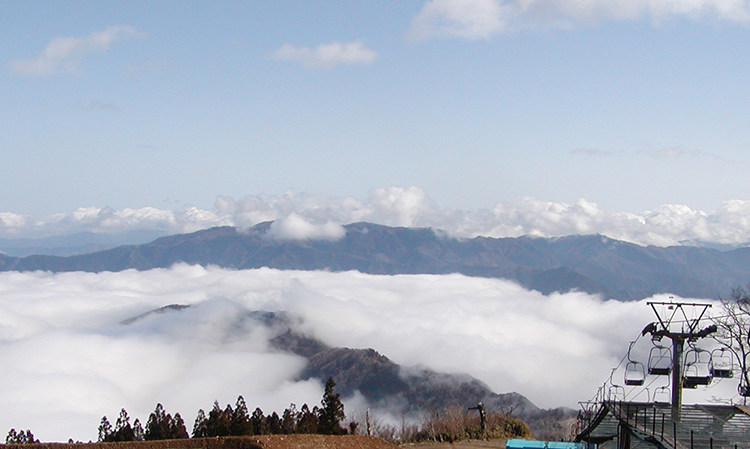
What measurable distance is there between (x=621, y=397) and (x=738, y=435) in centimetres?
778

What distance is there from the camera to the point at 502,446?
42.5m

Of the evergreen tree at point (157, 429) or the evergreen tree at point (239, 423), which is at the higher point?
the evergreen tree at point (239, 423)

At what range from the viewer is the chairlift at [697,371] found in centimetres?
2959

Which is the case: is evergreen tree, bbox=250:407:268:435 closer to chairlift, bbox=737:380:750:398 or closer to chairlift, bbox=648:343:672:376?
chairlift, bbox=648:343:672:376

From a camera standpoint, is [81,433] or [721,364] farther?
[81,433]

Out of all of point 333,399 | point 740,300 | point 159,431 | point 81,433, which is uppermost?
point 740,300

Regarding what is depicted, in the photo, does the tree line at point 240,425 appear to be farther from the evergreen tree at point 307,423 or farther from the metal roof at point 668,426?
the metal roof at point 668,426

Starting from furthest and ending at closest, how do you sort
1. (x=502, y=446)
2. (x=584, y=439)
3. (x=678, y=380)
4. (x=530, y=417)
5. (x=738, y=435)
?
(x=530, y=417) < (x=502, y=446) < (x=584, y=439) < (x=678, y=380) < (x=738, y=435)

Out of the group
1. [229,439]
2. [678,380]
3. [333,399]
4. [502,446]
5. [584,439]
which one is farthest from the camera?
[333,399]

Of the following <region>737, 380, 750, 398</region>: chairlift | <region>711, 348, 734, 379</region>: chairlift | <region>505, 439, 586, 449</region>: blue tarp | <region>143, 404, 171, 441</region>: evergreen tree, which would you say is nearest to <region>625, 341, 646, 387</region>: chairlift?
<region>711, 348, 734, 379</region>: chairlift

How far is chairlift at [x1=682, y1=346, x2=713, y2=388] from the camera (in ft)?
97.1

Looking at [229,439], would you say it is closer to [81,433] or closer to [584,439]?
[584,439]

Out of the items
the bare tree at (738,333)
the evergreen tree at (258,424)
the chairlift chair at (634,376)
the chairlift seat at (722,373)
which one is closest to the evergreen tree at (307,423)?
the evergreen tree at (258,424)

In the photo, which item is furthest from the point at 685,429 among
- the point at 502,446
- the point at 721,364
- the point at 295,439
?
the point at 295,439
